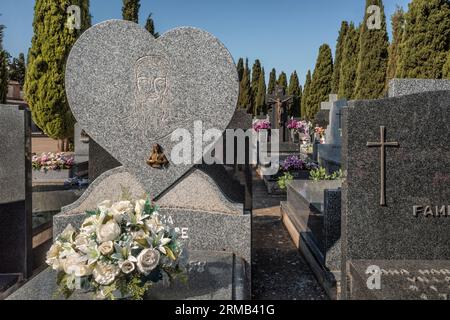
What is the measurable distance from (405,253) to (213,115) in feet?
6.99

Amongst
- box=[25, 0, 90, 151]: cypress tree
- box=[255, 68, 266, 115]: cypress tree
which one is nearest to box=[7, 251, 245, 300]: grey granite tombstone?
box=[25, 0, 90, 151]: cypress tree

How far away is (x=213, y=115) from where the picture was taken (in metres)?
3.48

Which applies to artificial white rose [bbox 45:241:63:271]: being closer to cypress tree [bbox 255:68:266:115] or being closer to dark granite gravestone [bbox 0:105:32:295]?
dark granite gravestone [bbox 0:105:32:295]

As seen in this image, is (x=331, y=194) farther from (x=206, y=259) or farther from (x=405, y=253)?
(x=206, y=259)

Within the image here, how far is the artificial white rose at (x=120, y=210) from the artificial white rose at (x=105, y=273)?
0.27 m

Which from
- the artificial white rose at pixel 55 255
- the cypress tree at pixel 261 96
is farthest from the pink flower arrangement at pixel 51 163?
the cypress tree at pixel 261 96

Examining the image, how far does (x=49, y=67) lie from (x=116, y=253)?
1497 cm

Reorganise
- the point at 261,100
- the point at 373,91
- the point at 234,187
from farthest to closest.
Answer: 1. the point at 261,100
2. the point at 373,91
3. the point at 234,187

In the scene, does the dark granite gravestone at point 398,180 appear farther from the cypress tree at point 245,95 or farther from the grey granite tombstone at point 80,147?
the cypress tree at point 245,95

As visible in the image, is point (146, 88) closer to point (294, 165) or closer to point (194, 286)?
point (194, 286)

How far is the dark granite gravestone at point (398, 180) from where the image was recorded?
3.12 meters

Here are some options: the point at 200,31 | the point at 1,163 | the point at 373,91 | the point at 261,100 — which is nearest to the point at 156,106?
the point at 200,31
